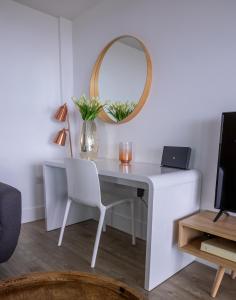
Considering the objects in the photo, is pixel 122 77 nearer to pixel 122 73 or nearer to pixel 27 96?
pixel 122 73

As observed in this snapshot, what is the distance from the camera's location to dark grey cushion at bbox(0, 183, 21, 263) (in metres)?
1.39

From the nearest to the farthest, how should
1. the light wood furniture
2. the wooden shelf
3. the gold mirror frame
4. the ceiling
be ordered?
1. the light wood furniture
2. the wooden shelf
3. the gold mirror frame
4. the ceiling

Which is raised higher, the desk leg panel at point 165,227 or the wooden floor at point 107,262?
the desk leg panel at point 165,227

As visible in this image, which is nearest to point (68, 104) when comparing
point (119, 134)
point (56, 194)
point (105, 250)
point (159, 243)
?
point (119, 134)

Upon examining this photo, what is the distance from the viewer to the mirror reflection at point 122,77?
191cm

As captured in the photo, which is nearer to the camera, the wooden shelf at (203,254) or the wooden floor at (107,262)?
the wooden shelf at (203,254)

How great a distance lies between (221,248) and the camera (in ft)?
4.09

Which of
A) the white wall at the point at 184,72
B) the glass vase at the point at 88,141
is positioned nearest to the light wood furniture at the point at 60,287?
the white wall at the point at 184,72

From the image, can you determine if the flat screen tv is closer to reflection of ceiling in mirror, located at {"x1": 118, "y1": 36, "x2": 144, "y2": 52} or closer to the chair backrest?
the chair backrest

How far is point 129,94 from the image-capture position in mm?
2000

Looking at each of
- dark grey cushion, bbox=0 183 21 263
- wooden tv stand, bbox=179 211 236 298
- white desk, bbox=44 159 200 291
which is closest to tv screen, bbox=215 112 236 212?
wooden tv stand, bbox=179 211 236 298

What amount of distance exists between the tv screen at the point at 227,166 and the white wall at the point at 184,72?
Result: 21cm

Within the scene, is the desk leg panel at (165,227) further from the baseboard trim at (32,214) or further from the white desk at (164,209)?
the baseboard trim at (32,214)

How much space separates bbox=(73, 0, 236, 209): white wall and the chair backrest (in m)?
0.59
